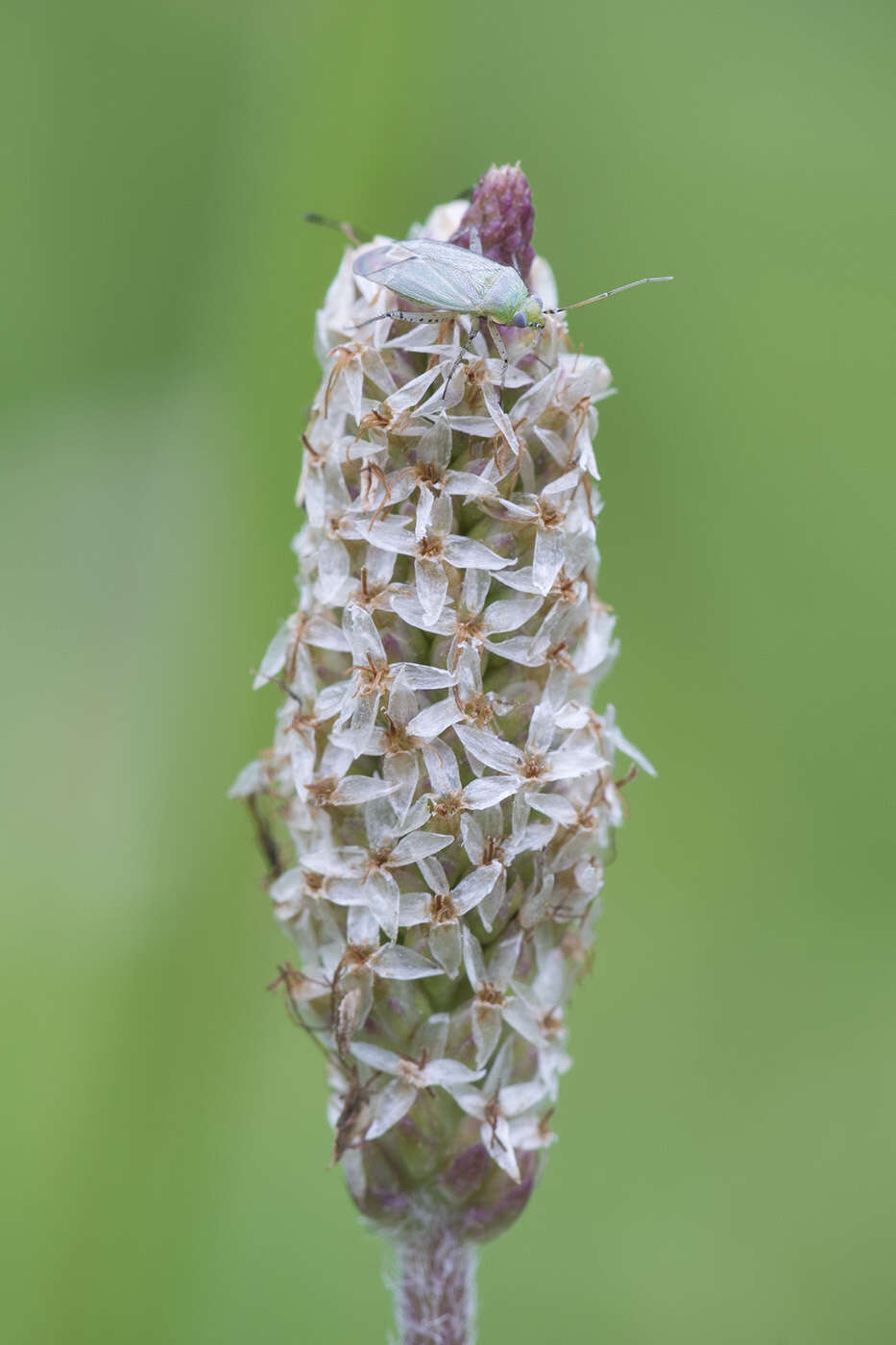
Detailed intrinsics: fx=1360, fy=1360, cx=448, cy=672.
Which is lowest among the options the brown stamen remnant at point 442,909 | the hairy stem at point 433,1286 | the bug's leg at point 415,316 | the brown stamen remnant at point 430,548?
the hairy stem at point 433,1286

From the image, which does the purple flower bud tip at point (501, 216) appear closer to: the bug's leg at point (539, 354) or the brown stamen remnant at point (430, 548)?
the bug's leg at point (539, 354)

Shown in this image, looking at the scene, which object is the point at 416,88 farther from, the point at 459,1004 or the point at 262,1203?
the point at 262,1203

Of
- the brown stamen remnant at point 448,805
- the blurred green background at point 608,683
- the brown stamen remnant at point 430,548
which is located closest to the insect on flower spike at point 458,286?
the brown stamen remnant at point 430,548

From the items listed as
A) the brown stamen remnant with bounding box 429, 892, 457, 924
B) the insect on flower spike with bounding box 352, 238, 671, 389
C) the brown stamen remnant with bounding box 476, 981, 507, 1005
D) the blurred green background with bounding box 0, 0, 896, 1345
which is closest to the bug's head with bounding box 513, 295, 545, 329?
the insect on flower spike with bounding box 352, 238, 671, 389

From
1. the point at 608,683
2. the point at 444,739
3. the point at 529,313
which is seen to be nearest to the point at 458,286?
the point at 529,313

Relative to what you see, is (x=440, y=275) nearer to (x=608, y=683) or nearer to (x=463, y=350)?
(x=463, y=350)

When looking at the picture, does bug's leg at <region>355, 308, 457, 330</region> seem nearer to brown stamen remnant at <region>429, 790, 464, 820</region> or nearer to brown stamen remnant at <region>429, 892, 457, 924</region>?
brown stamen remnant at <region>429, 790, 464, 820</region>
